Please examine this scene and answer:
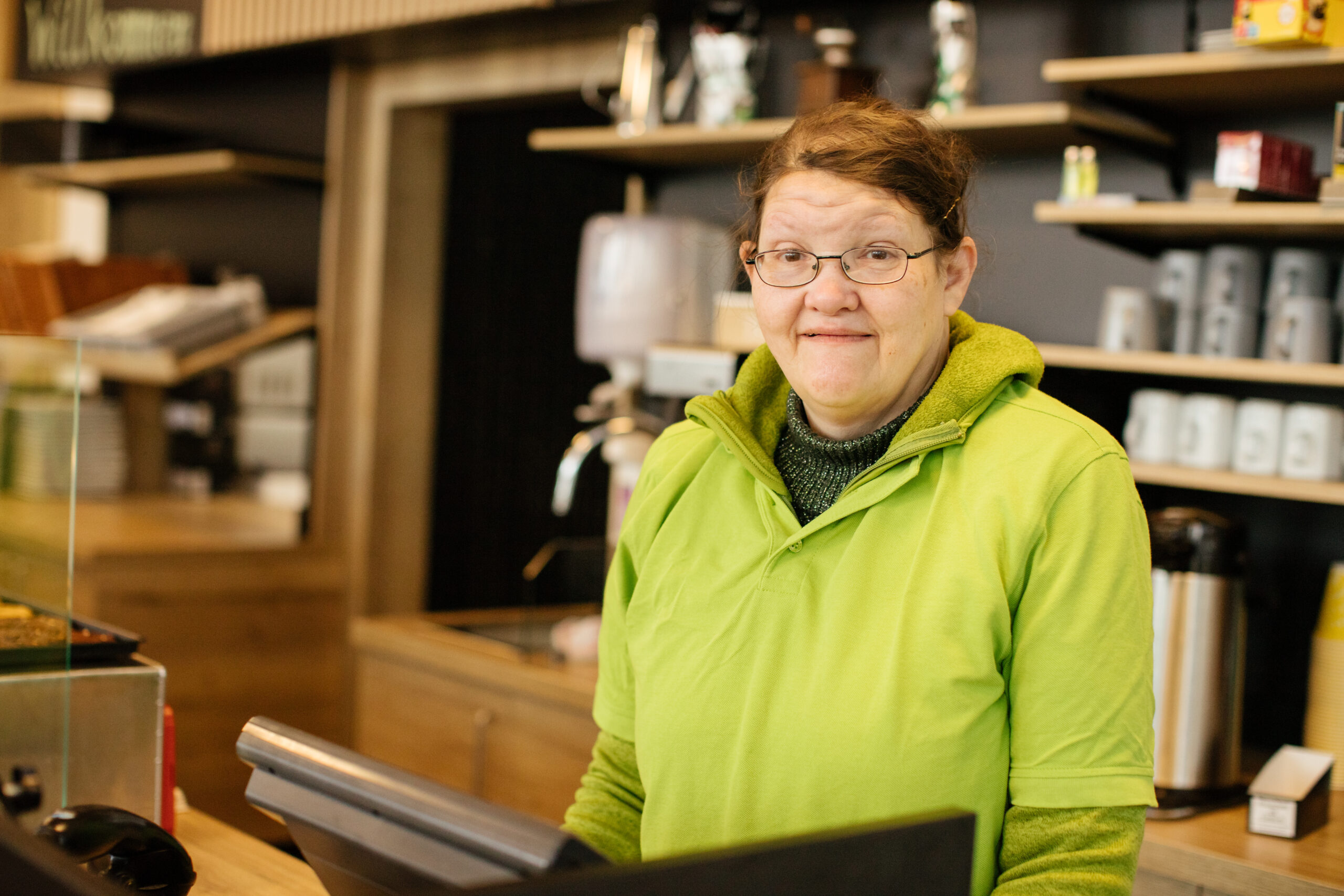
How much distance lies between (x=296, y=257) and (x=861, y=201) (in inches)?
145

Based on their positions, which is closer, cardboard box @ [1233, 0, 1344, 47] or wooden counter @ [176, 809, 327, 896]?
wooden counter @ [176, 809, 327, 896]

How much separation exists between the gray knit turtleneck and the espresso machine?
58.4 inches

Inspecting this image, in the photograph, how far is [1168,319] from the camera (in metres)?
2.39

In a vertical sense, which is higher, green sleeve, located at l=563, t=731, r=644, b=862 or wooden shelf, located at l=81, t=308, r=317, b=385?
wooden shelf, located at l=81, t=308, r=317, b=385

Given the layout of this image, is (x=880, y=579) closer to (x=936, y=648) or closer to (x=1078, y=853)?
(x=936, y=648)

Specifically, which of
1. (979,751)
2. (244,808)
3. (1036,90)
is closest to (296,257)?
(244,808)

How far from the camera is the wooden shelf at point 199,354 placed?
425 centimetres

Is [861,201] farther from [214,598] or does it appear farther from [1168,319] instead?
[214,598]

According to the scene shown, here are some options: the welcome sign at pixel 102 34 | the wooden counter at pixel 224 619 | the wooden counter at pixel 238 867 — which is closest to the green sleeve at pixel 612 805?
the wooden counter at pixel 238 867

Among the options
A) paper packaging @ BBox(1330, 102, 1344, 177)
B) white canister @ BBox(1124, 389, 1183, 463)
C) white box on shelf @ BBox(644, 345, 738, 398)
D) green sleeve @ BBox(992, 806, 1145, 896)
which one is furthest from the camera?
white box on shelf @ BBox(644, 345, 738, 398)

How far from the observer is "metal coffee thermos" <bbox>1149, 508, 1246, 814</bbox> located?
207 cm

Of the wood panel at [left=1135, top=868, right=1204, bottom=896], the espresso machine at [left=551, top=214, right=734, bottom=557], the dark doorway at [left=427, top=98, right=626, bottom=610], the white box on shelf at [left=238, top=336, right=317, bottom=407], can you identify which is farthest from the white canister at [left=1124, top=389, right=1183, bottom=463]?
the white box on shelf at [left=238, top=336, right=317, bottom=407]

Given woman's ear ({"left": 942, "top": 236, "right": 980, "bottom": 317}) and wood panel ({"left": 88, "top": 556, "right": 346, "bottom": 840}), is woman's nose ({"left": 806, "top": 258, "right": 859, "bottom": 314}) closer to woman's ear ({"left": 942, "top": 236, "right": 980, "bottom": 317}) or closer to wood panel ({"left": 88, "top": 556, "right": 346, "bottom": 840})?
woman's ear ({"left": 942, "top": 236, "right": 980, "bottom": 317})

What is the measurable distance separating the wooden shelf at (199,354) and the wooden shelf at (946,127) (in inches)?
55.9
